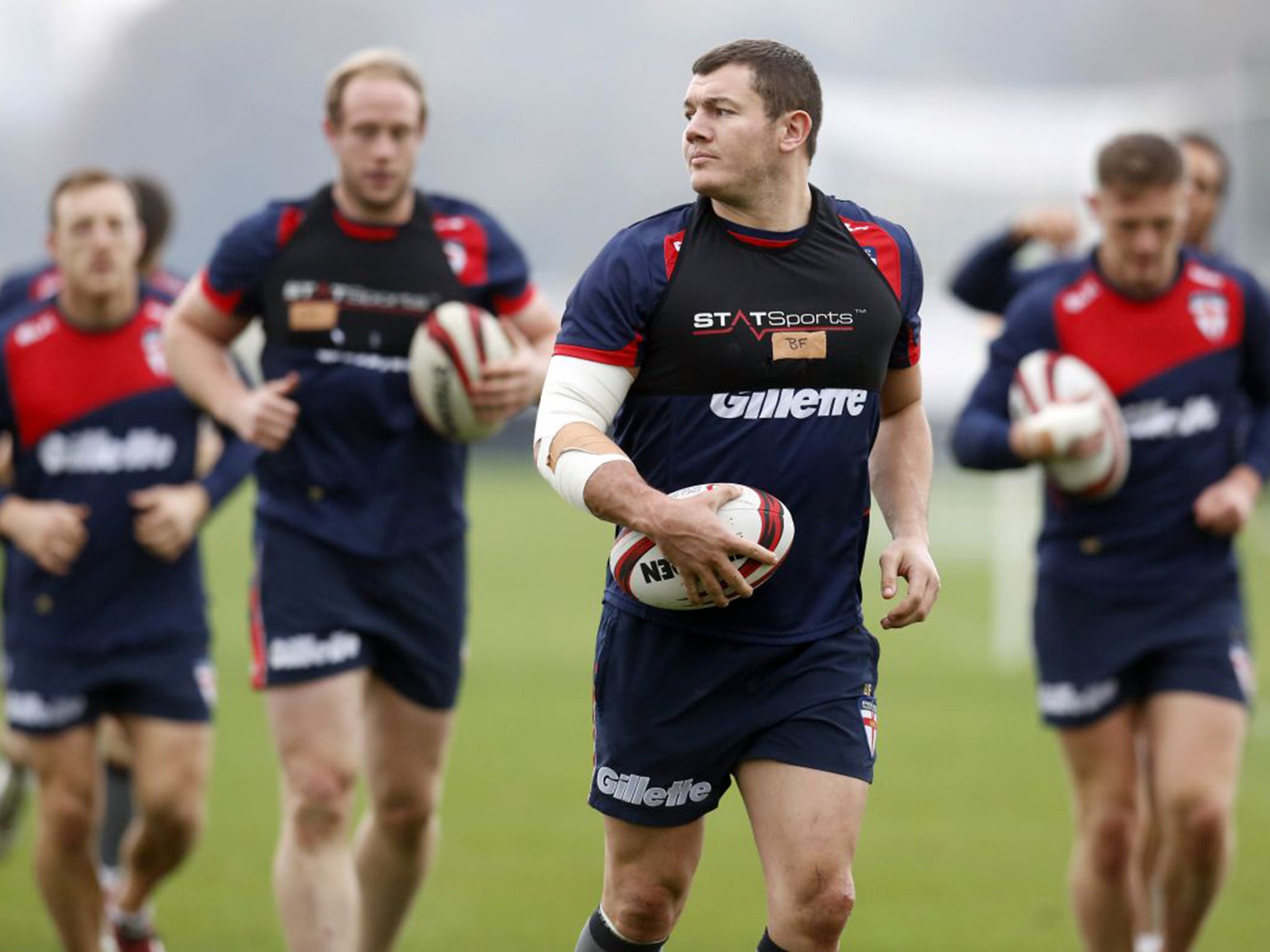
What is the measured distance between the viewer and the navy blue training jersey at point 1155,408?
658 centimetres

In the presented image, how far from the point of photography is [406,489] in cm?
625

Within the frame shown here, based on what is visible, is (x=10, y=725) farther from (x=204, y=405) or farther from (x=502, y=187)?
(x=502, y=187)

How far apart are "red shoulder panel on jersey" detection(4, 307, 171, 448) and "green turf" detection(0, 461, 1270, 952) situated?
6.36 feet

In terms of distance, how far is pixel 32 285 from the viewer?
311 inches

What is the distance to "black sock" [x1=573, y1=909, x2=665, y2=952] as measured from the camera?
4922mm

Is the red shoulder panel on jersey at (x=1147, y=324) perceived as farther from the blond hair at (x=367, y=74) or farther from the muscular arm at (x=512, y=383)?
the blond hair at (x=367, y=74)

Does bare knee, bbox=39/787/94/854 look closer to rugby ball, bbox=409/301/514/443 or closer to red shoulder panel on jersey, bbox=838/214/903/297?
rugby ball, bbox=409/301/514/443

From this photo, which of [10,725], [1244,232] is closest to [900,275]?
[10,725]

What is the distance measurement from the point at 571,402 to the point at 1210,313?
2940 millimetres

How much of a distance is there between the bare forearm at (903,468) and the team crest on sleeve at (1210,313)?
1893mm

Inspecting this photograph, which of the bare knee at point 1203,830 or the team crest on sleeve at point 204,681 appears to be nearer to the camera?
the bare knee at point 1203,830

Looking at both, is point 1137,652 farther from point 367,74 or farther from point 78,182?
point 78,182

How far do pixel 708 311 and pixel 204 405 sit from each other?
2.23 m

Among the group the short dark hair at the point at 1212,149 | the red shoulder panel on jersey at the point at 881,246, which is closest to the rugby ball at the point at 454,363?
the red shoulder panel on jersey at the point at 881,246
